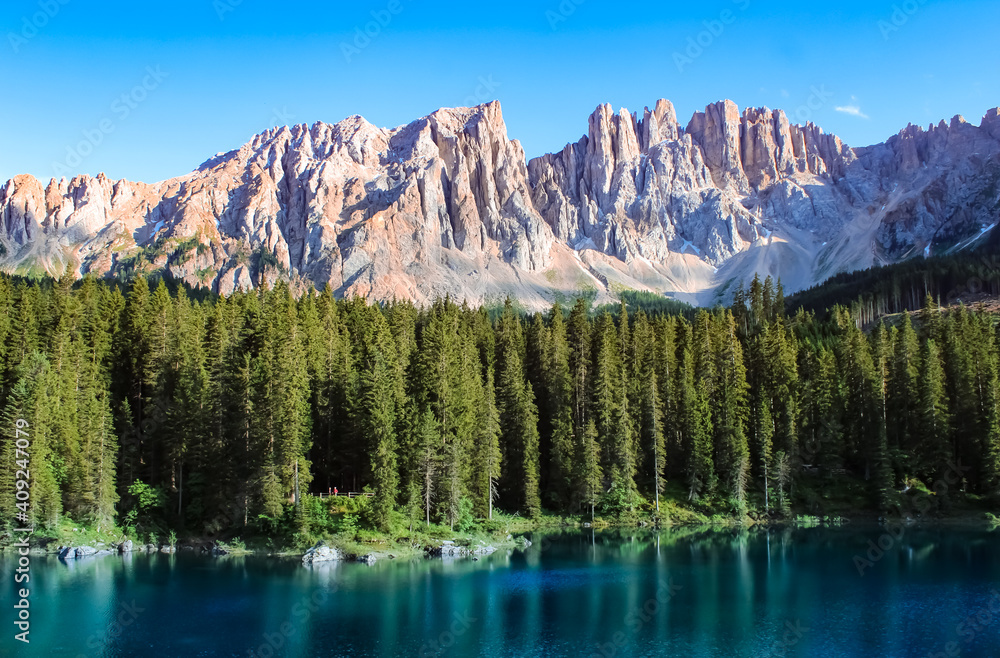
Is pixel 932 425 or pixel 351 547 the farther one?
pixel 932 425

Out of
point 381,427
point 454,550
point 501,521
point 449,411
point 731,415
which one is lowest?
point 454,550

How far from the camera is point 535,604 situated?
148 feet

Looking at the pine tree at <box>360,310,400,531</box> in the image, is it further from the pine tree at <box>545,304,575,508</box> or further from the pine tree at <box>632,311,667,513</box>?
the pine tree at <box>632,311,667,513</box>

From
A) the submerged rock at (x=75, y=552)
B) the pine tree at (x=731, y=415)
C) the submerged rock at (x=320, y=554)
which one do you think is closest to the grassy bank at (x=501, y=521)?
the submerged rock at (x=320, y=554)

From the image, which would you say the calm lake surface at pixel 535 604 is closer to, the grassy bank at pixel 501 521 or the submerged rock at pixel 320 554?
the submerged rock at pixel 320 554

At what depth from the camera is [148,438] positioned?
69.4 metres

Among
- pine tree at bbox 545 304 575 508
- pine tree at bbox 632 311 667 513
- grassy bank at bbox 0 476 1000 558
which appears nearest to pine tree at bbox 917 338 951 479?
grassy bank at bbox 0 476 1000 558

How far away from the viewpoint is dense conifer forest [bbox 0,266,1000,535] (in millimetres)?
62969

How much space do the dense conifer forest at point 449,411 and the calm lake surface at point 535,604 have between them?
7806 millimetres

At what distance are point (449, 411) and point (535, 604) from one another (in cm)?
2620

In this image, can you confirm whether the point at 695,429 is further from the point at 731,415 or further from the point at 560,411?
the point at 560,411

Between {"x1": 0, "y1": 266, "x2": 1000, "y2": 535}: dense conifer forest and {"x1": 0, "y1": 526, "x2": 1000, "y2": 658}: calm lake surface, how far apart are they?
781 centimetres

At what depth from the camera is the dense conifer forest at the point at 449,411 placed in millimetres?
62969

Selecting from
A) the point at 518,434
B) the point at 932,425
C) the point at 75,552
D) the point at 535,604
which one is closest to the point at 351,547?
the point at 535,604
